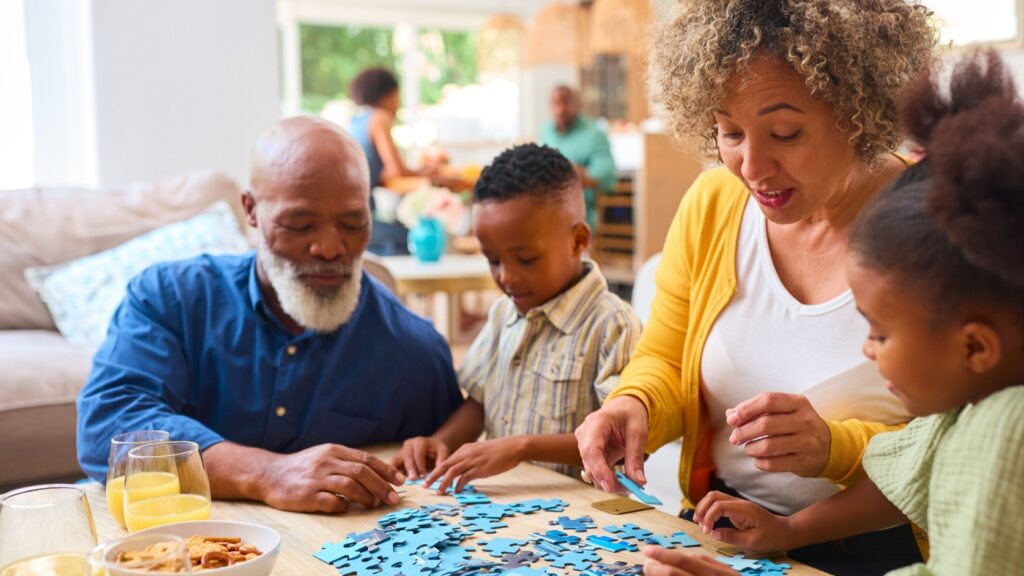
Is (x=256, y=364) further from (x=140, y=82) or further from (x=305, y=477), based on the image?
(x=140, y=82)

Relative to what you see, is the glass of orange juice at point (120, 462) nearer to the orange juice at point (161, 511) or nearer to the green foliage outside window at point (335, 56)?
the orange juice at point (161, 511)

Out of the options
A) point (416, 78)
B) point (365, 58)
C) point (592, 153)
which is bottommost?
point (592, 153)

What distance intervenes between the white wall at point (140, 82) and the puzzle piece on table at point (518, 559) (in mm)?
3493

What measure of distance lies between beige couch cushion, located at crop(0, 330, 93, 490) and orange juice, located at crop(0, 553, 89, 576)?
6.08 feet

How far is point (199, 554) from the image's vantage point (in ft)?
3.73

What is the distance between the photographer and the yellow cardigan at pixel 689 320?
1656 mm

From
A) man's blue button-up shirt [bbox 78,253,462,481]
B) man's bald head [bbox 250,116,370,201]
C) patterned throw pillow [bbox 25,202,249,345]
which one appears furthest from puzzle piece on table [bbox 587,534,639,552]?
patterned throw pillow [bbox 25,202,249,345]

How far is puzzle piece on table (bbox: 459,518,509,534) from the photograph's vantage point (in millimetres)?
1376

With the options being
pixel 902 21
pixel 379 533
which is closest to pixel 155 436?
pixel 379 533

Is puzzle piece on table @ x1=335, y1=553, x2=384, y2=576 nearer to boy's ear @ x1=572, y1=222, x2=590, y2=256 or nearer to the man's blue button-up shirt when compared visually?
the man's blue button-up shirt

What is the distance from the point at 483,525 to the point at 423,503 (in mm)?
167

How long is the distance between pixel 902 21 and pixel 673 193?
229 inches

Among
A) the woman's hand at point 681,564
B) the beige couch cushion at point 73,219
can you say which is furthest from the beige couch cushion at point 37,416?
the woman's hand at point 681,564

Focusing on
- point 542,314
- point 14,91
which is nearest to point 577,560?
point 542,314
